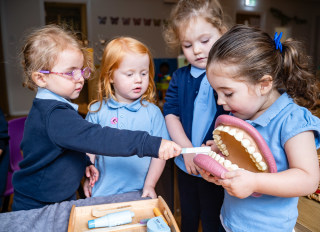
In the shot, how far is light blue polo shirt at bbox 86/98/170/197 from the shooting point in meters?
1.16

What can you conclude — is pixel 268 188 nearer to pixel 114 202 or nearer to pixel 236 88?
pixel 236 88

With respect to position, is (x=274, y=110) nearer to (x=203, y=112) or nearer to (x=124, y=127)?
(x=203, y=112)

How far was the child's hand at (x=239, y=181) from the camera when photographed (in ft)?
2.24

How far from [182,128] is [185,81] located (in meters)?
0.21

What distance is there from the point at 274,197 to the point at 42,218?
708 millimetres

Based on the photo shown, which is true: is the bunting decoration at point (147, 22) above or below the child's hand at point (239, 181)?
above

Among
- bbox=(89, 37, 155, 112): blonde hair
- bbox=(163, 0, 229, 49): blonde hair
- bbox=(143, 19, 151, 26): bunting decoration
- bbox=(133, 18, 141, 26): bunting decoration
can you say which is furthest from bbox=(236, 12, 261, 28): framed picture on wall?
bbox=(89, 37, 155, 112): blonde hair

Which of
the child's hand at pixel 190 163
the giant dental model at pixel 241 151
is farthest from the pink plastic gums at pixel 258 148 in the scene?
the child's hand at pixel 190 163

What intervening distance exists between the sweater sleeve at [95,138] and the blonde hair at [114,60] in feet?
1.17

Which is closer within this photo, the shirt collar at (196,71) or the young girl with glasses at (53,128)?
the young girl with glasses at (53,128)

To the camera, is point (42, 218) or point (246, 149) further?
point (42, 218)

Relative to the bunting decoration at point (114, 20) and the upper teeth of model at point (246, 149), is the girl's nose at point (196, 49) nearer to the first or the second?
the upper teeth of model at point (246, 149)

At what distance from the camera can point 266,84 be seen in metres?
0.81

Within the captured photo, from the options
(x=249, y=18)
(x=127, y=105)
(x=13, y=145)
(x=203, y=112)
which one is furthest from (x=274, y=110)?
(x=249, y=18)
